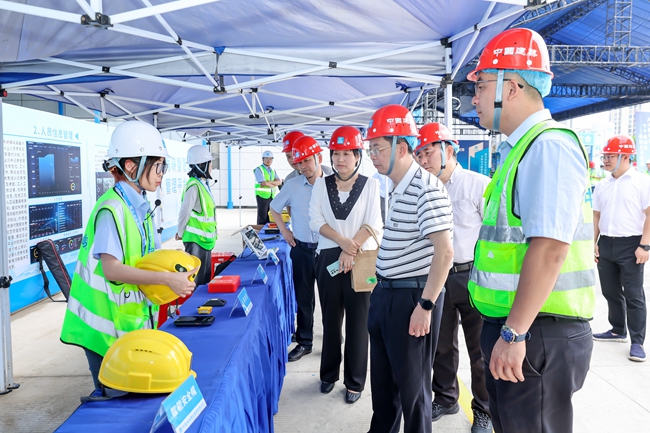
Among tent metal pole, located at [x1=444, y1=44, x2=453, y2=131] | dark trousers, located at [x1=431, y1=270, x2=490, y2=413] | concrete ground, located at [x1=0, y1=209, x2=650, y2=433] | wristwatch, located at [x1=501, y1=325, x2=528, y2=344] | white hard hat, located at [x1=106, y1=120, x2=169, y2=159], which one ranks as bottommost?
concrete ground, located at [x1=0, y1=209, x2=650, y2=433]

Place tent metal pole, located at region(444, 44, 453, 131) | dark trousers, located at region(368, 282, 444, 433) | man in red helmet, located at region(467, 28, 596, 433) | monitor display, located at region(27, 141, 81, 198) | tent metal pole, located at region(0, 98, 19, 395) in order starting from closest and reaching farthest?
man in red helmet, located at region(467, 28, 596, 433) → dark trousers, located at region(368, 282, 444, 433) → tent metal pole, located at region(0, 98, 19, 395) → tent metal pole, located at region(444, 44, 453, 131) → monitor display, located at region(27, 141, 81, 198)

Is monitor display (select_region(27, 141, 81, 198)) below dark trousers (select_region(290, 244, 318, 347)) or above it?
above

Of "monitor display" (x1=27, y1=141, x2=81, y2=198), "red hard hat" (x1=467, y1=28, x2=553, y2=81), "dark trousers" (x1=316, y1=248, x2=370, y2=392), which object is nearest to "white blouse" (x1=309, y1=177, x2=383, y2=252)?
"dark trousers" (x1=316, y1=248, x2=370, y2=392)

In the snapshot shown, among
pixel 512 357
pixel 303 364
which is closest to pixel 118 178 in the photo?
pixel 512 357

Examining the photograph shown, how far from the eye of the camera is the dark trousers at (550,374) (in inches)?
50.5

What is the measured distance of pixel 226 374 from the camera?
156 cm

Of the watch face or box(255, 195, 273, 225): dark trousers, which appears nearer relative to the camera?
the watch face

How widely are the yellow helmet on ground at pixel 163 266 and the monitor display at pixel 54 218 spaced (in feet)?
14.5

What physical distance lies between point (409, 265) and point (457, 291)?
0.88 meters

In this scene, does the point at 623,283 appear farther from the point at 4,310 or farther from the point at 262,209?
the point at 262,209

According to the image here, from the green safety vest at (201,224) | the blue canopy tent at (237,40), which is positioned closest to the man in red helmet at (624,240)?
the blue canopy tent at (237,40)

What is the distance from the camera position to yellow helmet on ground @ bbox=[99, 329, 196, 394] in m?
1.30

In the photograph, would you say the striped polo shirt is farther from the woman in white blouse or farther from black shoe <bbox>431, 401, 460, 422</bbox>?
black shoe <bbox>431, 401, 460, 422</bbox>

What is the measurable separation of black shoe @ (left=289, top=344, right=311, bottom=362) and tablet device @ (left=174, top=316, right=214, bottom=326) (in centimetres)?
191
